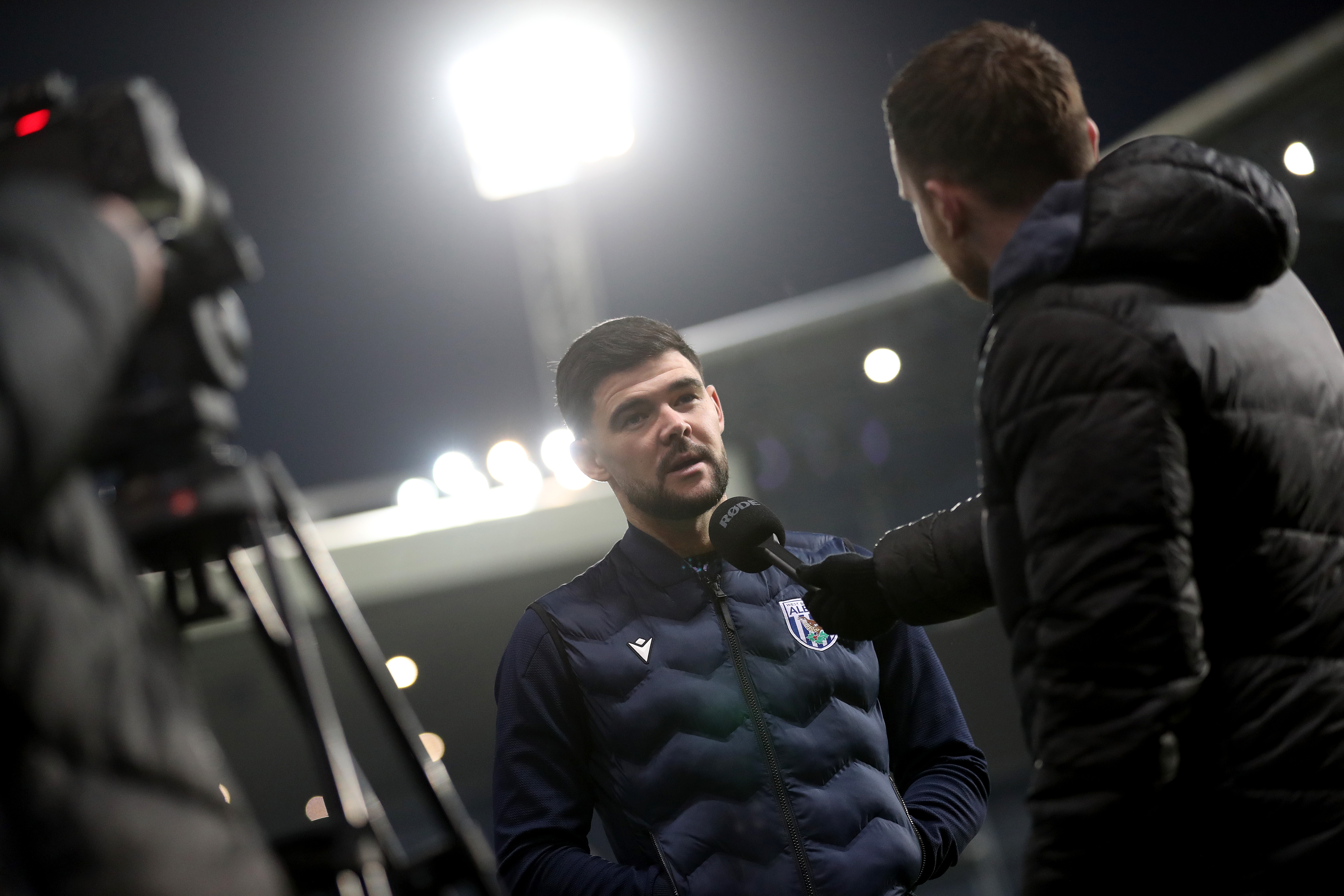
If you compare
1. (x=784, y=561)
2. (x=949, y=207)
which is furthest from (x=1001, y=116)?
(x=784, y=561)

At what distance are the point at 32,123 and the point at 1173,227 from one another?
1.35m

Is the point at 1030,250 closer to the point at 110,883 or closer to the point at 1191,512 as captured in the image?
the point at 1191,512

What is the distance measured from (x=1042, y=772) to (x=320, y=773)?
877mm

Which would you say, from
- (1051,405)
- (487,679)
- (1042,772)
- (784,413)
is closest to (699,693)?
(1042,772)

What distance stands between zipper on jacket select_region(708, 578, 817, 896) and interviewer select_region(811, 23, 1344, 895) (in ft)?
2.12

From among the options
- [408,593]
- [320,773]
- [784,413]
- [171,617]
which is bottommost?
[408,593]

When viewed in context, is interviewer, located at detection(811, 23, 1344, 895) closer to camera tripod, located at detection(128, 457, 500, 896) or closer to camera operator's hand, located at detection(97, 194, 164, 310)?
camera tripod, located at detection(128, 457, 500, 896)

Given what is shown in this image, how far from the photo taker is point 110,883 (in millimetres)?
809

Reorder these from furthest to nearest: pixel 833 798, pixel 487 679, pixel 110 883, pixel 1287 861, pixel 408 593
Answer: pixel 487 679 < pixel 408 593 < pixel 833 798 < pixel 1287 861 < pixel 110 883

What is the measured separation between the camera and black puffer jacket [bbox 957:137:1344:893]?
1.14 metres

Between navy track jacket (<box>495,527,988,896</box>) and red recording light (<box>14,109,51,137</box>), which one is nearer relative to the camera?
red recording light (<box>14,109,51,137</box>)

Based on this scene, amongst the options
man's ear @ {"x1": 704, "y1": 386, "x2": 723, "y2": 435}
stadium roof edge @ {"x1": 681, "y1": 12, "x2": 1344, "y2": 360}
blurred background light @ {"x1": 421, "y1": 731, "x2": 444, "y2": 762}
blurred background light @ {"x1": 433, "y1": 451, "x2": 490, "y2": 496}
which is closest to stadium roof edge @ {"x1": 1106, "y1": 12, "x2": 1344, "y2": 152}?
stadium roof edge @ {"x1": 681, "y1": 12, "x2": 1344, "y2": 360}

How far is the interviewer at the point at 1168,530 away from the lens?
1.14 m

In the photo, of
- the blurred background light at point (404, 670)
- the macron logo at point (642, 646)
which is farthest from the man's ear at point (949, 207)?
the blurred background light at point (404, 670)
